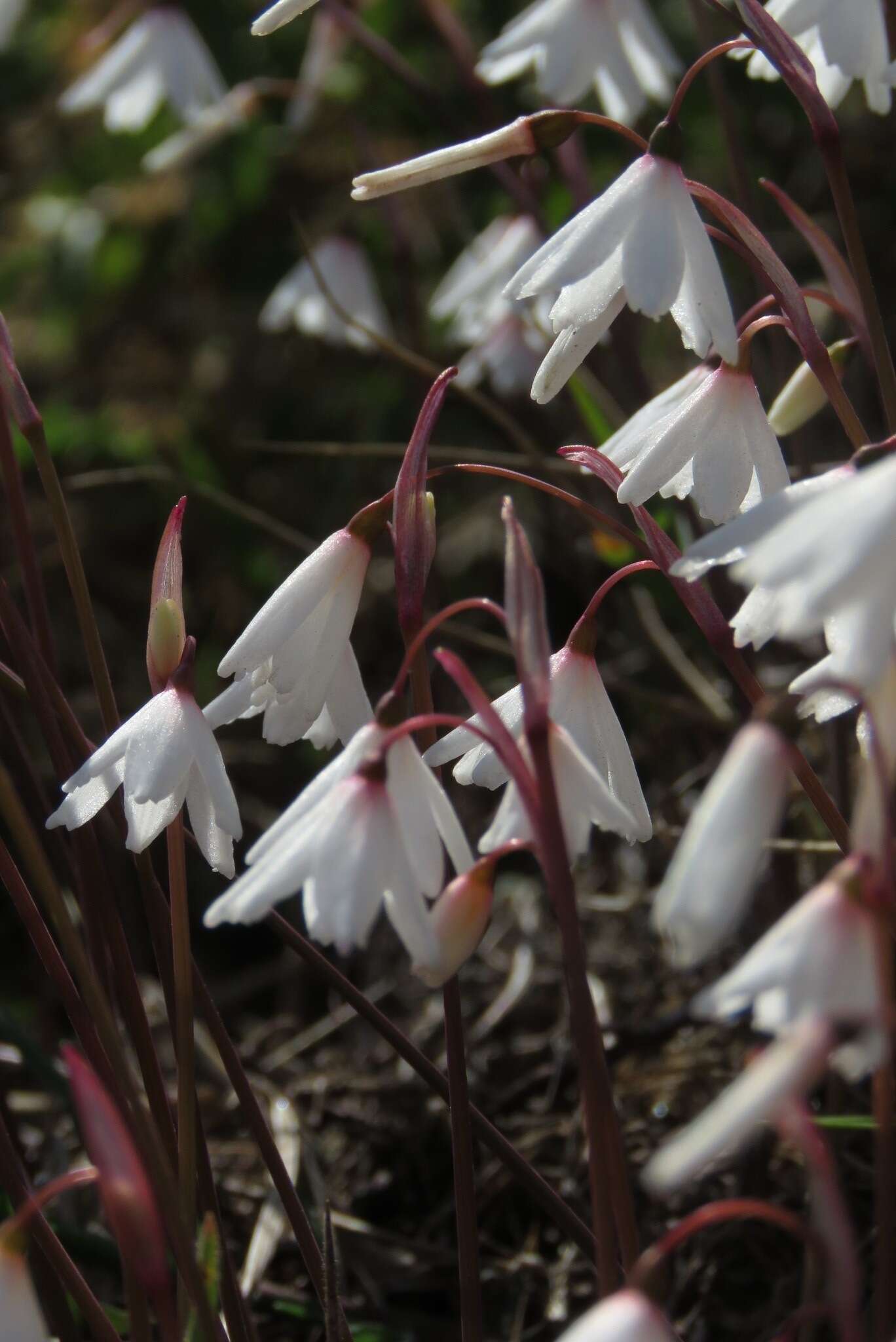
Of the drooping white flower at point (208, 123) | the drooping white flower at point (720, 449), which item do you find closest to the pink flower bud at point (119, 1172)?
the drooping white flower at point (720, 449)

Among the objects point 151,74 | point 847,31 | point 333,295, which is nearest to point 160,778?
point 847,31

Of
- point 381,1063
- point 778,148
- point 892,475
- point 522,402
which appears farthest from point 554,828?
point 778,148

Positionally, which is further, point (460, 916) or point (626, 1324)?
point (460, 916)

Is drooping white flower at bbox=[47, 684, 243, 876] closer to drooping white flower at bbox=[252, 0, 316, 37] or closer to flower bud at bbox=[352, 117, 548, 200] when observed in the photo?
flower bud at bbox=[352, 117, 548, 200]

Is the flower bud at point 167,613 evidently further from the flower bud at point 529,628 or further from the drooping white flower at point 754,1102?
the drooping white flower at point 754,1102

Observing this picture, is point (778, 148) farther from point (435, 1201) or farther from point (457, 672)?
point (457, 672)

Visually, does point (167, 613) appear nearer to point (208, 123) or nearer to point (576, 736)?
point (576, 736)

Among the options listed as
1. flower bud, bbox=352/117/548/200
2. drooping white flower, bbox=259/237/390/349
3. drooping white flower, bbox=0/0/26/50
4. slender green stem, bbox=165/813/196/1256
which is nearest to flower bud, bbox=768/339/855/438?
flower bud, bbox=352/117/548/200
